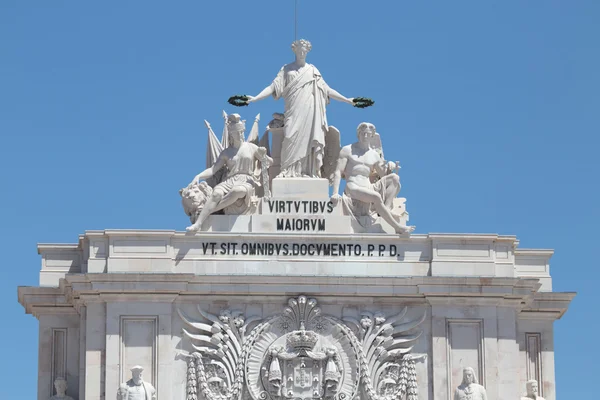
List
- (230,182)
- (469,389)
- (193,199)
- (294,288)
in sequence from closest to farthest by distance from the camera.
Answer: (469,389) → (294,288) → (193,199) → (230,182)

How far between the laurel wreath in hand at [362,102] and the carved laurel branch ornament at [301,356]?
5.49 meters

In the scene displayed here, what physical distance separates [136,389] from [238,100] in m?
7.75

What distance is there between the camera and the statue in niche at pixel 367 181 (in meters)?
54.0

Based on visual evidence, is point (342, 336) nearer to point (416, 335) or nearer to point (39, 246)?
point (416, 335)

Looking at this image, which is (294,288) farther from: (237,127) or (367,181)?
(237,127)

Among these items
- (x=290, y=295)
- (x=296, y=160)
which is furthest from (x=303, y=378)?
(x=296, y=160)

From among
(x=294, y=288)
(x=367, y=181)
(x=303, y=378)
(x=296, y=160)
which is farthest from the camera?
(x=296, y=160)

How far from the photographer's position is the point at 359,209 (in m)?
54.4

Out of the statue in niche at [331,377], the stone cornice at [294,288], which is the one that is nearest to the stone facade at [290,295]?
the stone cornice at [294,288]

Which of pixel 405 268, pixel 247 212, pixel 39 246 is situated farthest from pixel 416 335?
pixel 39 246

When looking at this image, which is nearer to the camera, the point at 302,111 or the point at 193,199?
the point at 193,199

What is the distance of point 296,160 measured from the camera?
54875 millimetres

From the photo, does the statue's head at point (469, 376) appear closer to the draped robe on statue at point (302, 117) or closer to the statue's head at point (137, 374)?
the draped robe on statue at point (302, 117)

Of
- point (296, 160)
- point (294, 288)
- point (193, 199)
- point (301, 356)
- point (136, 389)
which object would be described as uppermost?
point (296, 160)
